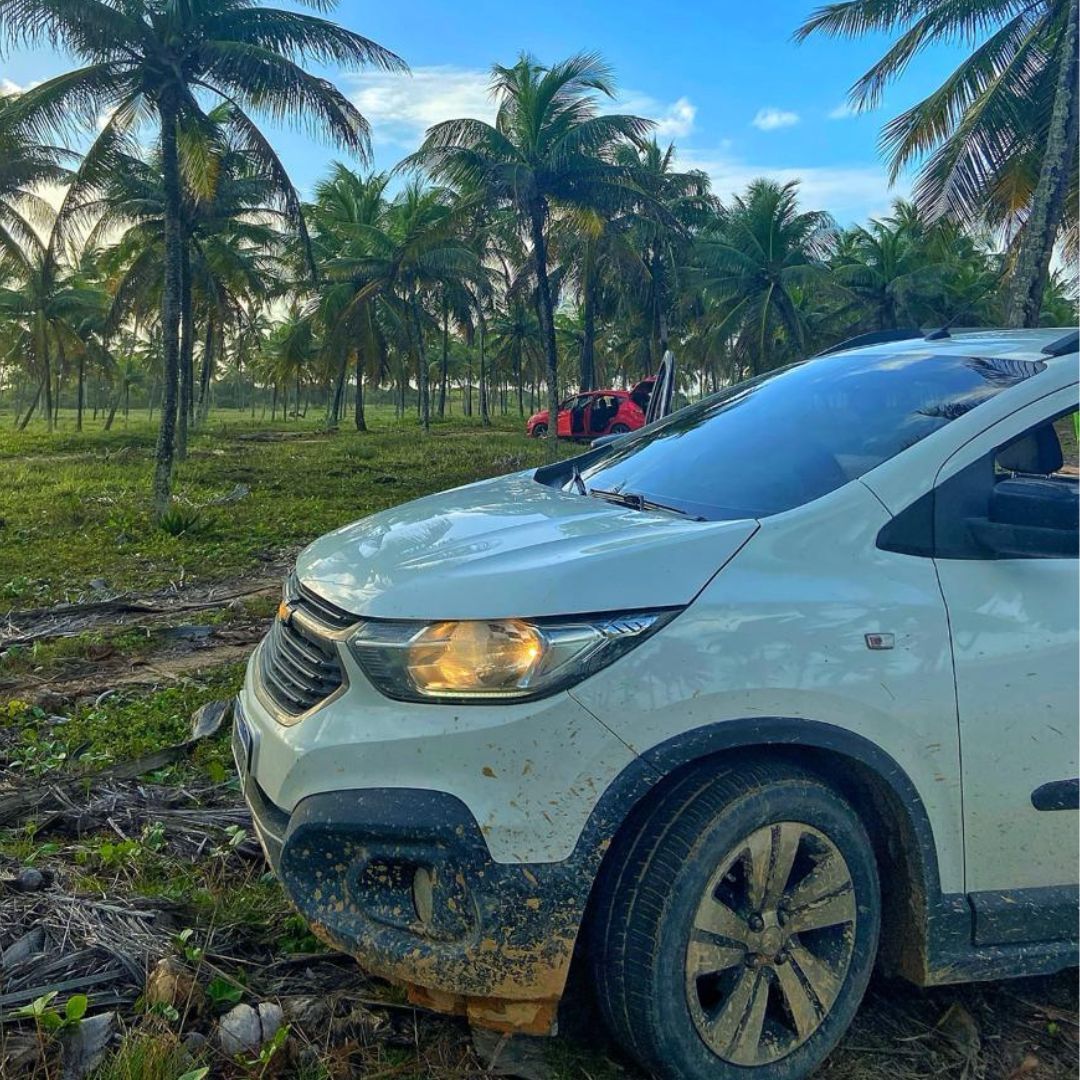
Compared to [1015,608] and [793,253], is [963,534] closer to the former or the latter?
[1015,608]

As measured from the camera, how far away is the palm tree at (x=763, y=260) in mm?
30172

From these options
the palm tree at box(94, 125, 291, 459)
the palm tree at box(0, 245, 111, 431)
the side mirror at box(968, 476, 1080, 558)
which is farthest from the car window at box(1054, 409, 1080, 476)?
the palm tree at box(0, 245, 111, 431)

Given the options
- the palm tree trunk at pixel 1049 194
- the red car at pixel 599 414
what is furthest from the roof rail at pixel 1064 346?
the red car at pixel 599 414

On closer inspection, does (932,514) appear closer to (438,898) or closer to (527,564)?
(527,564)

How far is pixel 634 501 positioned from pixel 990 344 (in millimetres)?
1247

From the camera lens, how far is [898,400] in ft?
8.85

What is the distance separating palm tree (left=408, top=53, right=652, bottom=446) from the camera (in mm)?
19984

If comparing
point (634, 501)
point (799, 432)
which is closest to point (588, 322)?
point (799, 432)

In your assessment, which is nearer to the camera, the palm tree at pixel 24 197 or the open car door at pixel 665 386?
the open car door at pixel 665 386

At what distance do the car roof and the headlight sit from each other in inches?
56.6

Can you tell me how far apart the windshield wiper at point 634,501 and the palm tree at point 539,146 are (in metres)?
18.7

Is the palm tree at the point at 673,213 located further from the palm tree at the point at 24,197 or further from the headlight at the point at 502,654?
the headlight at the point at 502,654

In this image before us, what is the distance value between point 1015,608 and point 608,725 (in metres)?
1.03

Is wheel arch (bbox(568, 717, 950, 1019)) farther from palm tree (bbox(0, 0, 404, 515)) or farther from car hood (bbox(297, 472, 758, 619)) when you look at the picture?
palm tree (bbox(0, 0, 404, 515))
